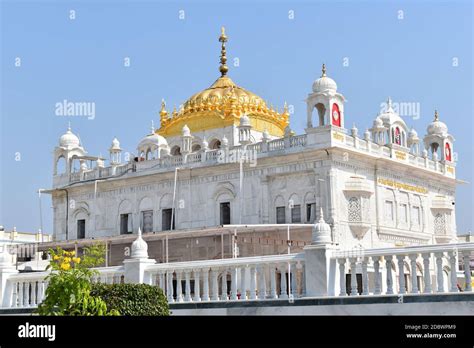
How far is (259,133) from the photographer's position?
130ft

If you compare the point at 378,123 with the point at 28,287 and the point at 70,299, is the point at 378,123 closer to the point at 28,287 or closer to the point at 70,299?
the point at 28,287

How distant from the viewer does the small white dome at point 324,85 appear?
31.6m

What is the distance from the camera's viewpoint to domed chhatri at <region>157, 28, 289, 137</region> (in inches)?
1570

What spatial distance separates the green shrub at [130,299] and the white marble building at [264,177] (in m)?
17.7

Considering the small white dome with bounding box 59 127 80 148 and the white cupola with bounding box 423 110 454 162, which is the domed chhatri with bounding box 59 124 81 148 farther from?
the white cupola with bounding box 423 110 454 162

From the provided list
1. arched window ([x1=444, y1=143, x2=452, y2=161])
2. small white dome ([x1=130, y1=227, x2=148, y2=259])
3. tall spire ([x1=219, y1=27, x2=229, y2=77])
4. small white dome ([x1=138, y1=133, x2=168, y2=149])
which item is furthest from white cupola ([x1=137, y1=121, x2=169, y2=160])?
small white dome ([x1=130, y1=227, x2=148, y2=259])

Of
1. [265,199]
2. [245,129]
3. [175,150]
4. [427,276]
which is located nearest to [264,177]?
[265,199]

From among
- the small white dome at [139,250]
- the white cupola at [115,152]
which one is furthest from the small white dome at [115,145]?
the small white dome at [139,250]

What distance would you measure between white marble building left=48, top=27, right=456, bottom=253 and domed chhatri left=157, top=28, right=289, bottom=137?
0.08m

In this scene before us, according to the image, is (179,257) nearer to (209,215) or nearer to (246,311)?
(209,215)

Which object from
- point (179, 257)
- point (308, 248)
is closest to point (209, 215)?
point (179, 257)

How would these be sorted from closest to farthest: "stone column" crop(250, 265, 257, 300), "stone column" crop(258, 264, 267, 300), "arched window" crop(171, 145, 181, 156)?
1. "stone column" crop(258, 264, 267, 300)
2. "stone column" crop(250, 265, 257, 300)
3. "arched window" crop(171, 145, 181, 156)

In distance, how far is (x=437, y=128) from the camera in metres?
41.2

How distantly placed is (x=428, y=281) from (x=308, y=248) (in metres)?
2.27
